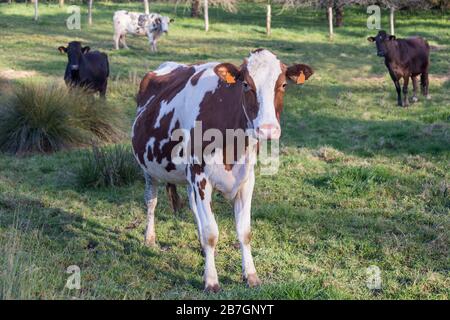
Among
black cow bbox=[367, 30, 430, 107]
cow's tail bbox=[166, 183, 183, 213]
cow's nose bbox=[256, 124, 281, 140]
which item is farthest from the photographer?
black cow bbox=[367, 30, 430, 107]

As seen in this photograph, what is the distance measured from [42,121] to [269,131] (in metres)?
6.97

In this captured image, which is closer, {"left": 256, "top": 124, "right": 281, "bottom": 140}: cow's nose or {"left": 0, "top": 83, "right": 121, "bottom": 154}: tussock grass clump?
{"left": 256, "top": 124, "right": 281, "bottom": 140}: cow's nose

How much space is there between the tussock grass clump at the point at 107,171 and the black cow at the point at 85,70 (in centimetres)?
548

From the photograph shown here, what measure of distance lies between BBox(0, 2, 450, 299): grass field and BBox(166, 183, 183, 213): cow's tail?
0.68 ft

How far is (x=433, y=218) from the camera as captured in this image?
680 centimetres

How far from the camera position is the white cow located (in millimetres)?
25547

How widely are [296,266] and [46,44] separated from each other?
21056 mm

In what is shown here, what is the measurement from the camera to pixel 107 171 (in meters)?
8.31

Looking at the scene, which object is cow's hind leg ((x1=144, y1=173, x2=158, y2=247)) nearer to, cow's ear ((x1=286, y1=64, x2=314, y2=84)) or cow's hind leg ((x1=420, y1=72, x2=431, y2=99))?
cow's ear ((x1=286, y1=64, x2=314, y2=84))

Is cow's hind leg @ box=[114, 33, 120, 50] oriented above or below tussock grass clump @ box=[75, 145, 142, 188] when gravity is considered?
above

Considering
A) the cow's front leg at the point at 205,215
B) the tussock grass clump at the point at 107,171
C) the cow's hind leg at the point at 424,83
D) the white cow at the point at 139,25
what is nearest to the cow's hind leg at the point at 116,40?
the white cow at the point at 139,25

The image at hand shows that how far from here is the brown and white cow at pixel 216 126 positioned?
4.80 meters

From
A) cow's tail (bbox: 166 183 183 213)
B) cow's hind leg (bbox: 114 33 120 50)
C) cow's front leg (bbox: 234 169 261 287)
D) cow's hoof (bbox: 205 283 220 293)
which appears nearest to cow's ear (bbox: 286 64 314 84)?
cow's front leg (bbox: 234 169 261 287)

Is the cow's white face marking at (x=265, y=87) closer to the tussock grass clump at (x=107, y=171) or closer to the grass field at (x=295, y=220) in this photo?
the grass field at (x=295, y=220)
